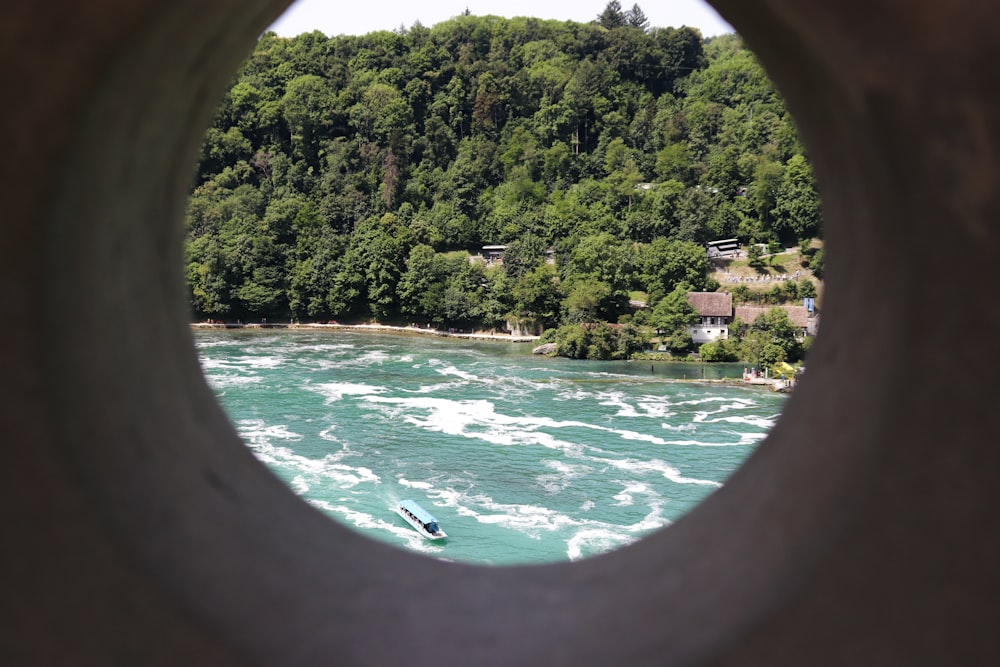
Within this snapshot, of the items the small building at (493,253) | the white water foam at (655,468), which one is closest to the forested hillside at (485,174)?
the small building at (493,253)

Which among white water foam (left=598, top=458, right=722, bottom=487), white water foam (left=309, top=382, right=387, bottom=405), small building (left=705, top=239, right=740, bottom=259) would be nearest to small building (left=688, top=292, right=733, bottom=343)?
small building (left=705, top=239, right=740, bottom=259)

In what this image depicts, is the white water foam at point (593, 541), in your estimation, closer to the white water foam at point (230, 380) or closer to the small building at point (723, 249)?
the white water foam at point (230, 380)

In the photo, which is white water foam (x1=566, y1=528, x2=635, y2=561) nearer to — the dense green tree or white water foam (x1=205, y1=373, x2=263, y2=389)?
white water foam (x1=205, y1=373, x2=263, y2=389)

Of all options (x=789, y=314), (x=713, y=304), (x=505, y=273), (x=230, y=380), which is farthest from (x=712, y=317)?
(x=230, y=380)

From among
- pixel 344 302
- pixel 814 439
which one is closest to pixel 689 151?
pixel 344 302

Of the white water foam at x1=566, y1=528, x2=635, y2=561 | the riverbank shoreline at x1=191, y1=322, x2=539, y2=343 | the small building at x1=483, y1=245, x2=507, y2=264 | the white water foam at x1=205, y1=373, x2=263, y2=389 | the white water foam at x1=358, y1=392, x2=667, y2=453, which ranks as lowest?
the white water foam at x1=566, y1=528, x2=635, y2=561
